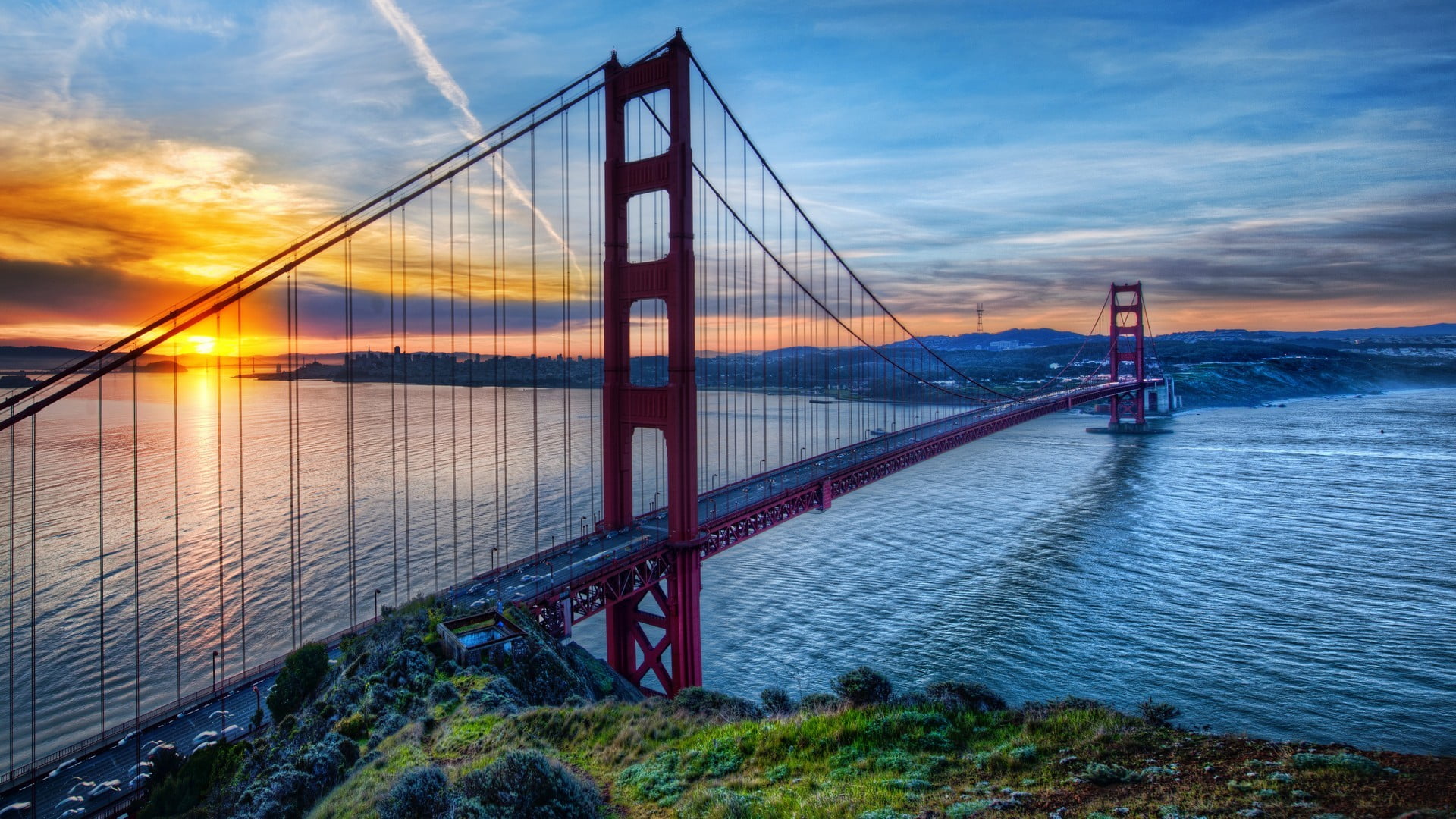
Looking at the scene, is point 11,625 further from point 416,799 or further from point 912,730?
point 912,730

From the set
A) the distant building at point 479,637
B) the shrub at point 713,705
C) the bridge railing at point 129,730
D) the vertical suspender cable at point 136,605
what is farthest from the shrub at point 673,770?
the bridge railing at point 129,730

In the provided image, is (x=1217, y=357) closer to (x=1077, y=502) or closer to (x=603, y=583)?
(x=1077, y=502)

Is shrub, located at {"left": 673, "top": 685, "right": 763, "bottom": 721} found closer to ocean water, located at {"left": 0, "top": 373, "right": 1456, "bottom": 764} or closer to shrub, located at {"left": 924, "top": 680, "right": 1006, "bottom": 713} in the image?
shrub, located at {"left": 924, "top": 680, "right": 1006, "bottom": 713}

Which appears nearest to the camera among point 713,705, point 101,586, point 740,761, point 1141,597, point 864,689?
point 740,761

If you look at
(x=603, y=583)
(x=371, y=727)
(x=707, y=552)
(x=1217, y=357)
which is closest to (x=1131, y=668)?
(x=707, y=552)

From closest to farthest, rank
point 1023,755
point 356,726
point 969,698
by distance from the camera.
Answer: point 1023,755
point 356,726
point 969,698

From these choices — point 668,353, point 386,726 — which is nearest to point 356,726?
point 386,726
